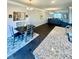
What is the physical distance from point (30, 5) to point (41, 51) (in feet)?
7.54

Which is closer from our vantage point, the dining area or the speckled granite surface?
the speckled granite surface

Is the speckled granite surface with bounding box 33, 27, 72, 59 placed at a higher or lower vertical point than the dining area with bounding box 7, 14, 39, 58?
lower

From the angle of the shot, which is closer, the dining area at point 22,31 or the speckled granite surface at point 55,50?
the speckled granite surface at point 55,50

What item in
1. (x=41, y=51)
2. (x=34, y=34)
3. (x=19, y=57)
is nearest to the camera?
(x=19, y=57)

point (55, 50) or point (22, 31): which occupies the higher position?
point (22, 31)

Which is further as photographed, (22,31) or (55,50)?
(22,31)

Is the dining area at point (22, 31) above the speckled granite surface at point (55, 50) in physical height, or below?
above
